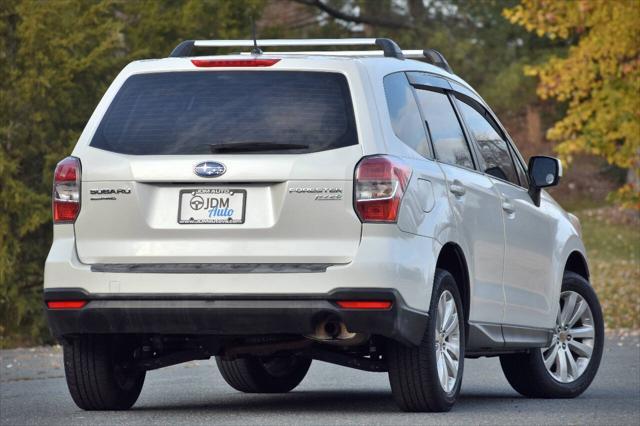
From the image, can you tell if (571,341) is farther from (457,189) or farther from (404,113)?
(404,113)

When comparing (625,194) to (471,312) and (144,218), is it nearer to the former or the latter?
(471,312)

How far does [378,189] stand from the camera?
7.75m

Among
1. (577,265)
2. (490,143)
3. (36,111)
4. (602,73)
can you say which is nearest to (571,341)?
(577,265)

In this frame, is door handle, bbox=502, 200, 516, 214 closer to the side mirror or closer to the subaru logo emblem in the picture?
the side mirror

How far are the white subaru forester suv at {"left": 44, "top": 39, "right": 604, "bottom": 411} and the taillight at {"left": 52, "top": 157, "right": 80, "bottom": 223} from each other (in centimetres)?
1

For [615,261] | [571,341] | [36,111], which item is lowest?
[615,261]

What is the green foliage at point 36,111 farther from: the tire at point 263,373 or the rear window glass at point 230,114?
the rear window glass at point 230,114

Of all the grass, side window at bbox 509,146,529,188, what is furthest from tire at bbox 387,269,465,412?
the grass

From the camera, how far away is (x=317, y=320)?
7.73 meters

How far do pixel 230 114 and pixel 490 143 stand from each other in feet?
7.46

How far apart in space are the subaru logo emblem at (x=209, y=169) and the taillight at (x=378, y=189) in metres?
0.67

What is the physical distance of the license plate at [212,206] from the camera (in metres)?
7.80

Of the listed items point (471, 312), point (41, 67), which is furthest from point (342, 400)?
point (41, 67)

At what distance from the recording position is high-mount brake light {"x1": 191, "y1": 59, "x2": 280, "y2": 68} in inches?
320
